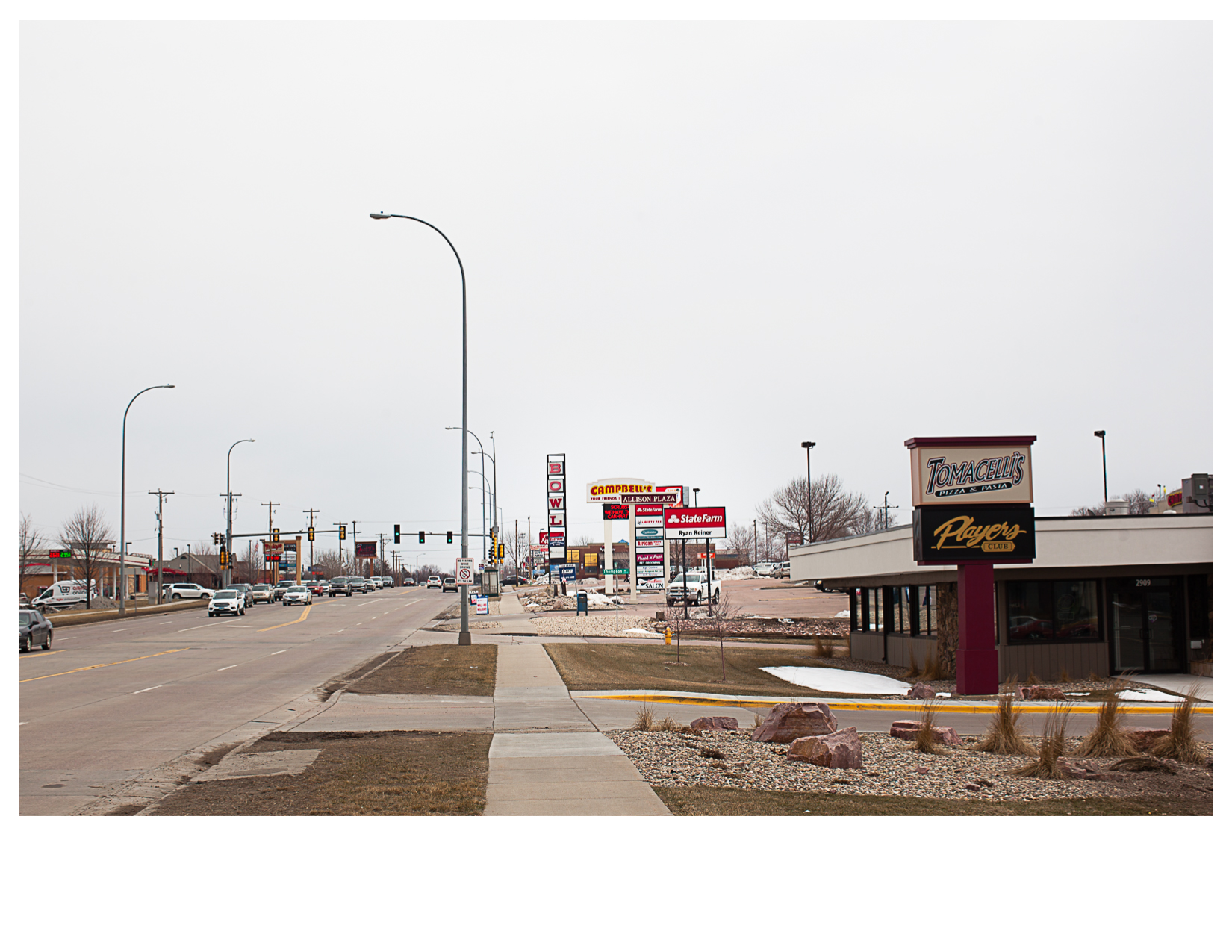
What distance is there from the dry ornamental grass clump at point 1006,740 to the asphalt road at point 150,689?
1074 cm

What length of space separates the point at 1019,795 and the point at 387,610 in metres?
56.1

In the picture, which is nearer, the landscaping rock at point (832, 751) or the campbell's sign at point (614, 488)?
the landscaping rock at point (832, 751)

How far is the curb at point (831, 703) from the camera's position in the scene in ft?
61.2

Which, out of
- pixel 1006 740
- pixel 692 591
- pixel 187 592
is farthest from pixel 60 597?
pixel 1006 740

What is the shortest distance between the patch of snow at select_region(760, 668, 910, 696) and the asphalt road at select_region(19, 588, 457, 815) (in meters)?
12.2

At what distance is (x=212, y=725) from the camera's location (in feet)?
50.9

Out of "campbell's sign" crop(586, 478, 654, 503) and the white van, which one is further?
the white van

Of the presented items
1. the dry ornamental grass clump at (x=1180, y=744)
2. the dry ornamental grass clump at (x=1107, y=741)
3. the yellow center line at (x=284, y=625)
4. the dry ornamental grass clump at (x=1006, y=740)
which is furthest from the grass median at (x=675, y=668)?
the yellow center line at (x=284, y=625)

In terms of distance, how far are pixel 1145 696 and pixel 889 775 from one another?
1334 centimetres

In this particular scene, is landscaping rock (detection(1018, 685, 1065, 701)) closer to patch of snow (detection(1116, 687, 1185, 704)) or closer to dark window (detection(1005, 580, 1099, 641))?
patch of snow (detection(1116, 687, 1185, 704))

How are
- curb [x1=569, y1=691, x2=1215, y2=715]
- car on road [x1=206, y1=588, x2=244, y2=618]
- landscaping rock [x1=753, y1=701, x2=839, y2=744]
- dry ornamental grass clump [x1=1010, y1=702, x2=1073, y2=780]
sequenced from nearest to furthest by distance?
dry ornamental grass clump [x1=1010, y1=702, x2=1073, y2=780] → landscaping rock [x1=753, y1=701, x2=839, y2=744] → curb [x1=569, y1=691, x2=1215, y2=715] → car on road [x1=206, y1=588, x2=244, y2=618]

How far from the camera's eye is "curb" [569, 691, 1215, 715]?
18.7m

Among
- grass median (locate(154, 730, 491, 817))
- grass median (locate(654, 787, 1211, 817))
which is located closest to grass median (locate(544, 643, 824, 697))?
grass median (locate(154, 730, 491, 817))

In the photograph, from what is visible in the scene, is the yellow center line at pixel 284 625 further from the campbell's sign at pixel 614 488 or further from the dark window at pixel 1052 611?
the dark window at pixel 1052 611
